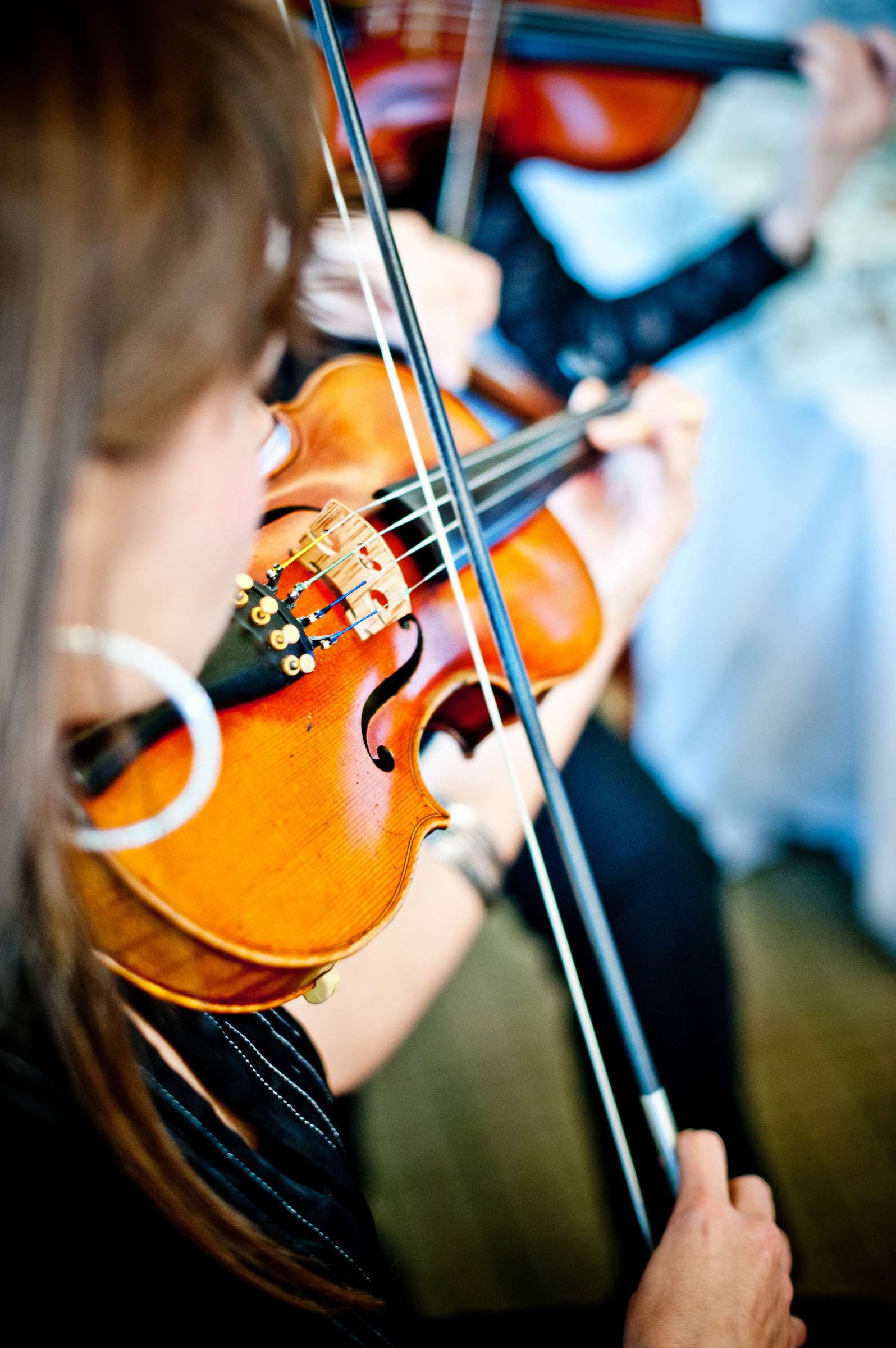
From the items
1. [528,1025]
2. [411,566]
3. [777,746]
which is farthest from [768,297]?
[528,1025]

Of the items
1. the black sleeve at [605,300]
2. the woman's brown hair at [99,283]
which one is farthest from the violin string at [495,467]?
the black sleeve at [605,300]

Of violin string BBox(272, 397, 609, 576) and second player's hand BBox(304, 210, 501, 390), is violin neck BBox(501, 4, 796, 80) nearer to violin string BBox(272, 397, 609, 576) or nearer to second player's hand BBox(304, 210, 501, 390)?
second player's hand BBox(304, 210, 501, 390)

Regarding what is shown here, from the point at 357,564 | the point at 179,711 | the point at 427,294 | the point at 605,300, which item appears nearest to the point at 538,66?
the point at 605,300

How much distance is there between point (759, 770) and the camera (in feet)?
4.09

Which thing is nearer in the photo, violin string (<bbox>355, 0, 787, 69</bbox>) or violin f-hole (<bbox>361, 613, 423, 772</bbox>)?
violin f-hole (<bbox>361, 613, 423, 772</bbox>)

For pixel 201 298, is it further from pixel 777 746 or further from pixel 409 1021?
pixel 777 746

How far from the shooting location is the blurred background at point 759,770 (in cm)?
89

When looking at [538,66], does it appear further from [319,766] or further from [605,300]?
[319,766]

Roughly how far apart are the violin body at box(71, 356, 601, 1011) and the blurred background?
0.43m

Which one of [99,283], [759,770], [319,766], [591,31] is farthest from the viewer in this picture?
[759,770]

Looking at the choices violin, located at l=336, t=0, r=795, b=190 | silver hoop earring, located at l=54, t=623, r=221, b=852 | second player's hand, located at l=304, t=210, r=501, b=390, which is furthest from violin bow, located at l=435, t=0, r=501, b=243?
silver hoop earring, located at l=54, t=623, r=221, b=852

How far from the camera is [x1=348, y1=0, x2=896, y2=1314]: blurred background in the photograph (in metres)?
0.89

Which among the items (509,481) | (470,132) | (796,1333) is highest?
(470,132)

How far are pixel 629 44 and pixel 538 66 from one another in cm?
9
